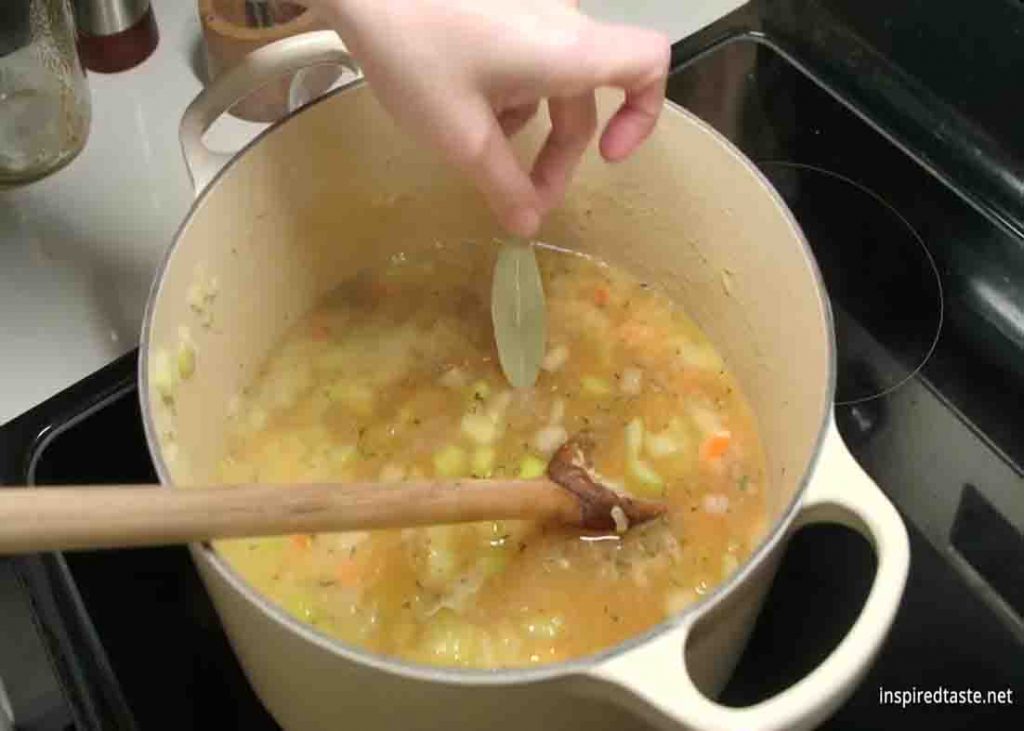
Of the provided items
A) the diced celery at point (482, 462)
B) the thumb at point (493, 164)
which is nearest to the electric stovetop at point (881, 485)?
the diced celery at point (482, 462)

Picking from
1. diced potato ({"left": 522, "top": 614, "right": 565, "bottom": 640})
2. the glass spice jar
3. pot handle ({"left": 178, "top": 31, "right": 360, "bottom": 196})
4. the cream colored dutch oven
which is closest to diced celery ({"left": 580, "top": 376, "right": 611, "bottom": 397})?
the cream colored dutch oven

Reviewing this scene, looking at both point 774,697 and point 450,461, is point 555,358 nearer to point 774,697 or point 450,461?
point 450,461

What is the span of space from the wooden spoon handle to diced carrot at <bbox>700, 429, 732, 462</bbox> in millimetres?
228

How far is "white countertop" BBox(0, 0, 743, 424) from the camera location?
37.1 inches

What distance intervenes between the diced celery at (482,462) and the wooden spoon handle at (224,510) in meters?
0.17

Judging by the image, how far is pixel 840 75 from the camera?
1.12 meters

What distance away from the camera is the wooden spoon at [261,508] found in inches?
Answer: 19.6

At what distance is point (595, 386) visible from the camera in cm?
100

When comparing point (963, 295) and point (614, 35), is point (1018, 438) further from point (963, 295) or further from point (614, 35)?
point (614, 35)

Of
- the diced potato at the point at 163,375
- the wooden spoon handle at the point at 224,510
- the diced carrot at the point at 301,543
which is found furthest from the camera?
the diced carrot at the point at 301,543

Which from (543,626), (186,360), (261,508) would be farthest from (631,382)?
(261,508)

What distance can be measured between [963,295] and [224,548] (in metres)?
0.60

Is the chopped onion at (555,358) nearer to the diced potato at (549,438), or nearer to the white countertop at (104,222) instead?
the diced potato at (549,438)

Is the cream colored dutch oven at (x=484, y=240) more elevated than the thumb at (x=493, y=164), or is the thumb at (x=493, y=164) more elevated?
the thumb at (x=493, y=164)
